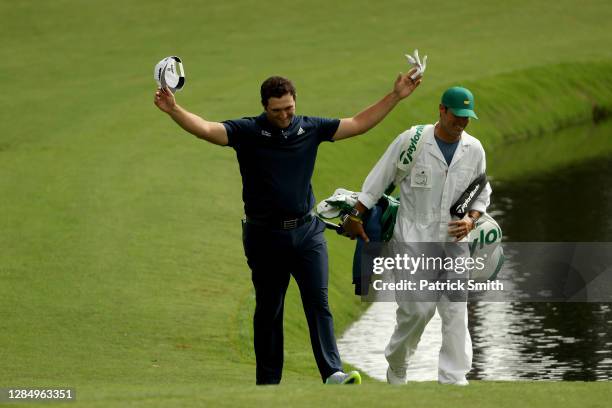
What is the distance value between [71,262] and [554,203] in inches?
417

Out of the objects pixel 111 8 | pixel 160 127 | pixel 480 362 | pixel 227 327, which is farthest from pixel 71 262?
pixel 111 8

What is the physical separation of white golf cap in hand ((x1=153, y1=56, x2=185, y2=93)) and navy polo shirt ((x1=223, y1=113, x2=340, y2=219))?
0.44 metres

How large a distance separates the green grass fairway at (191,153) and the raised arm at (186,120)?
1.73 meters

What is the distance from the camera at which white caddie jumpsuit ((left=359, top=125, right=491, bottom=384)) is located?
31.2ft

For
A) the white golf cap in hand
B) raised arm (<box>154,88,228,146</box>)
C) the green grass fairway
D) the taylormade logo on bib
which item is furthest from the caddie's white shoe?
the white golf cap in hand

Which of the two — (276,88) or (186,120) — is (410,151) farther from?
(186,120)

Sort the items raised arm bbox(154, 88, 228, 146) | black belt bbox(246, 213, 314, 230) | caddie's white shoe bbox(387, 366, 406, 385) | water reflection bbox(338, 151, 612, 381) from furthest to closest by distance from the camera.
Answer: water reflection bbox(338, 151, 612, 381) → caddie's white shoe bbox(387, 366, 406, 385) → black belt bbox(246, 213, 314, 230) → raised arm bbox(154, 88, 228, 146)

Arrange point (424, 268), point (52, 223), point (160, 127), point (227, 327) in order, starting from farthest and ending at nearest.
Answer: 1. point (160, 127)
2. point (52, 223)
3. point (227, 327)
4. point (424, 268)

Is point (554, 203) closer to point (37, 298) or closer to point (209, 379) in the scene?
point (37, 298)

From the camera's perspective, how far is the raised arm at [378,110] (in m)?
9.74

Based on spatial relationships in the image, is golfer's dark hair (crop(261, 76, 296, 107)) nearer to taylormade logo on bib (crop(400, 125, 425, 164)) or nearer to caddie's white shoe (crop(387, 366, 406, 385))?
taylormade logo on bib (crop(400, 125, 425, 164))

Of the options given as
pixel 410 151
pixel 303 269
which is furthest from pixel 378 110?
pixel 303 269

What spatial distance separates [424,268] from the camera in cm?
955

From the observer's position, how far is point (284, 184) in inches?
378
